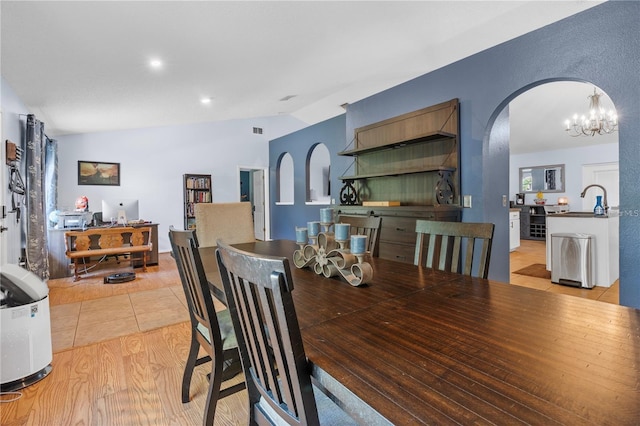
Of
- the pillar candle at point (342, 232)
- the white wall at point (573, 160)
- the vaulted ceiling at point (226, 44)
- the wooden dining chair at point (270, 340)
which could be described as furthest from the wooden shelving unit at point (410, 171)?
the white wall at point (573, 160)

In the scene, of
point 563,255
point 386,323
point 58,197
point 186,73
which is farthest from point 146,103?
point 563,255

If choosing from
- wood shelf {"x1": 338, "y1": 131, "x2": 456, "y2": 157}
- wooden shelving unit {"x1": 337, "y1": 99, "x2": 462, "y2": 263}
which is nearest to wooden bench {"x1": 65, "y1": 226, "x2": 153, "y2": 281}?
wooden shelving unit {"x1": 337, "y1": 99, "x2": 462, "y2": 263}

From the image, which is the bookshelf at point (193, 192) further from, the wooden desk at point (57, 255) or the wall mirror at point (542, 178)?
the wall mirror at point (542, 178)

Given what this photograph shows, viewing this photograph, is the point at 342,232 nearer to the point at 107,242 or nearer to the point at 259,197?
the point at 107,242

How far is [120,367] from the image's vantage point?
2104 millimetres

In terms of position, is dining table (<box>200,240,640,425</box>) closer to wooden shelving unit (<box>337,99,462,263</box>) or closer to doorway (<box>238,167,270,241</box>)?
wooden shelving unit (<box>337,99,462,263</box>)

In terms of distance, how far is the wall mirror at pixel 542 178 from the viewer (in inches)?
313

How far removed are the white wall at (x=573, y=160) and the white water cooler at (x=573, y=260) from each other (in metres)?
5.02

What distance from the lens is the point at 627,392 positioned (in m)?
0.59

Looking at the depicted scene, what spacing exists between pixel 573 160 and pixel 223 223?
8676 millimetres

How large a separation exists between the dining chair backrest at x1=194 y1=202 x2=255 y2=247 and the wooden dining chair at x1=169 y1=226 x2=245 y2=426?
3.61 feet

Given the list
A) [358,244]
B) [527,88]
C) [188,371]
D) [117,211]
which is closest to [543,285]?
[527,88]

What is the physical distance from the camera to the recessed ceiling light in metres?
3.10

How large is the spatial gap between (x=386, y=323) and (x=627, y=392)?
519mm
